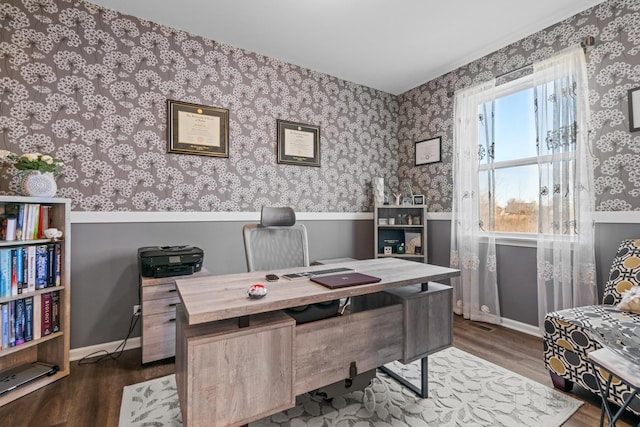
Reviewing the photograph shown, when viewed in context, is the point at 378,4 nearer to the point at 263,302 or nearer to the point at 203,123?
the point at 203,123

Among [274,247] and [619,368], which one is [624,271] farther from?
[274,247]

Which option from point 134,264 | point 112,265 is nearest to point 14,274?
point 112,265

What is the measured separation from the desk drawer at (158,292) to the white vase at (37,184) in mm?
896

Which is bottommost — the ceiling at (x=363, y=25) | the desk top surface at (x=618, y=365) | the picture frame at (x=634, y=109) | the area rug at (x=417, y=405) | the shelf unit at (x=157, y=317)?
the area rug at (x=417, y=405)

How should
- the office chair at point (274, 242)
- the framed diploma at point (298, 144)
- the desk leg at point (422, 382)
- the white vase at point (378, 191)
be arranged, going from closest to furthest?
the desk leg at point (422, 382) → the office chair at point (274, 242) → the framed diploma at point (298, 144) → the white vase at point (378, 191)

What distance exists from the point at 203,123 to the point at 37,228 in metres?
1.49

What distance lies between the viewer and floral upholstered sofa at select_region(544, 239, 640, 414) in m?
1.65

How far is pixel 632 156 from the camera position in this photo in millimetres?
2156

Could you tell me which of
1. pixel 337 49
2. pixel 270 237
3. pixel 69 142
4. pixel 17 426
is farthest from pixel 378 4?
pixel 17 426

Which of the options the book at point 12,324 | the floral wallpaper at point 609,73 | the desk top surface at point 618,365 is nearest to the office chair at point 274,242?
the book at point 12,324

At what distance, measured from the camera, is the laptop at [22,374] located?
70.6 inches

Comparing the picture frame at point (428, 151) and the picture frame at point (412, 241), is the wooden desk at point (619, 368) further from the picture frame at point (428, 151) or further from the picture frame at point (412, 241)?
the picture frame at point (428, 151)

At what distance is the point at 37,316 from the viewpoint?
1936mm

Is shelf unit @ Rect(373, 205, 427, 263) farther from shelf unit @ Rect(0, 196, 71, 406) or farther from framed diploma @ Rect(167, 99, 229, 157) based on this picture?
shelf unit @ Rect(0, 196, 71, 406)
